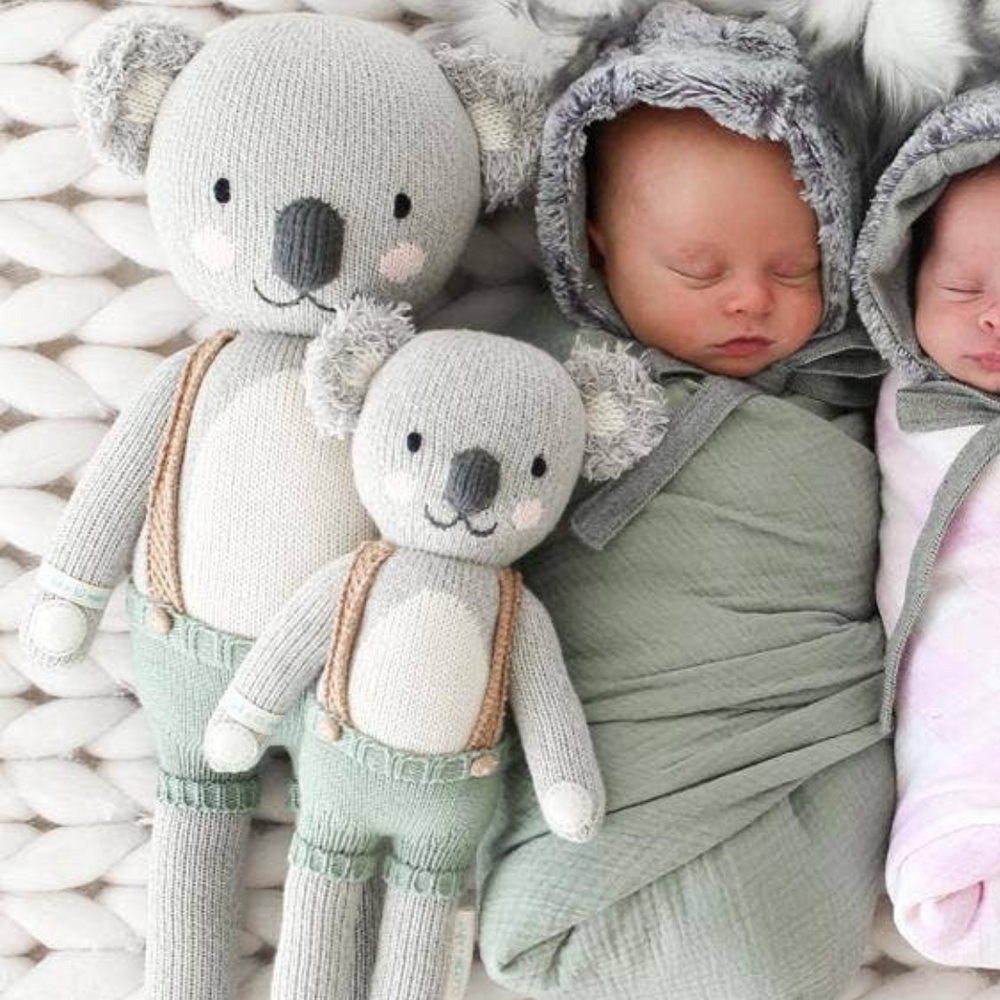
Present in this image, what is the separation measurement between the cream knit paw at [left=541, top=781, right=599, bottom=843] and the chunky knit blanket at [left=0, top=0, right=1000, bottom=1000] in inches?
8.4

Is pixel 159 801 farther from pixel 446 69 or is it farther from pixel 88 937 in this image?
pixel 446 69

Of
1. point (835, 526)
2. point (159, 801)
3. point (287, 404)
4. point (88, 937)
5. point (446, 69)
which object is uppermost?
point (446, 69)

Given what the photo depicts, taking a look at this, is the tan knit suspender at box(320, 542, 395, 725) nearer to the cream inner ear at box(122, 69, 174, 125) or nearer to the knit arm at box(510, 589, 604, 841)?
the knit arm at box(510, 589, 604, 841)

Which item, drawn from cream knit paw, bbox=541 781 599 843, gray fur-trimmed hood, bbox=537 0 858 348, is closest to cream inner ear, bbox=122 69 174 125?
gray fur-trimmed hood, bbox=537 0 858 348

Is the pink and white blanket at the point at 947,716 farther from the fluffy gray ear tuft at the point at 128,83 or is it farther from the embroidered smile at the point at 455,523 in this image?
the fluffy gray ear tuft at the point at 128,83

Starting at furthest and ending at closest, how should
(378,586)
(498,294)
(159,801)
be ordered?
1. (498,294)
2. (159,801)
3. (378,586)

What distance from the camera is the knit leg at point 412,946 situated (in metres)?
0.85

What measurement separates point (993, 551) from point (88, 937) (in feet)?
2.10

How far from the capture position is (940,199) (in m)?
0.94

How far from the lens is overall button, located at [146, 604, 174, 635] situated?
839 mm

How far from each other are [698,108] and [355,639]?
0.40 m

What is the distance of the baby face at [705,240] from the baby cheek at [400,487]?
0.81 ft

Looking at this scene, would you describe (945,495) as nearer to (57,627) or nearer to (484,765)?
(484,765)

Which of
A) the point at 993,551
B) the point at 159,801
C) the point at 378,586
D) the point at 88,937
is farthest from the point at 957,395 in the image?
the point at 88,937
